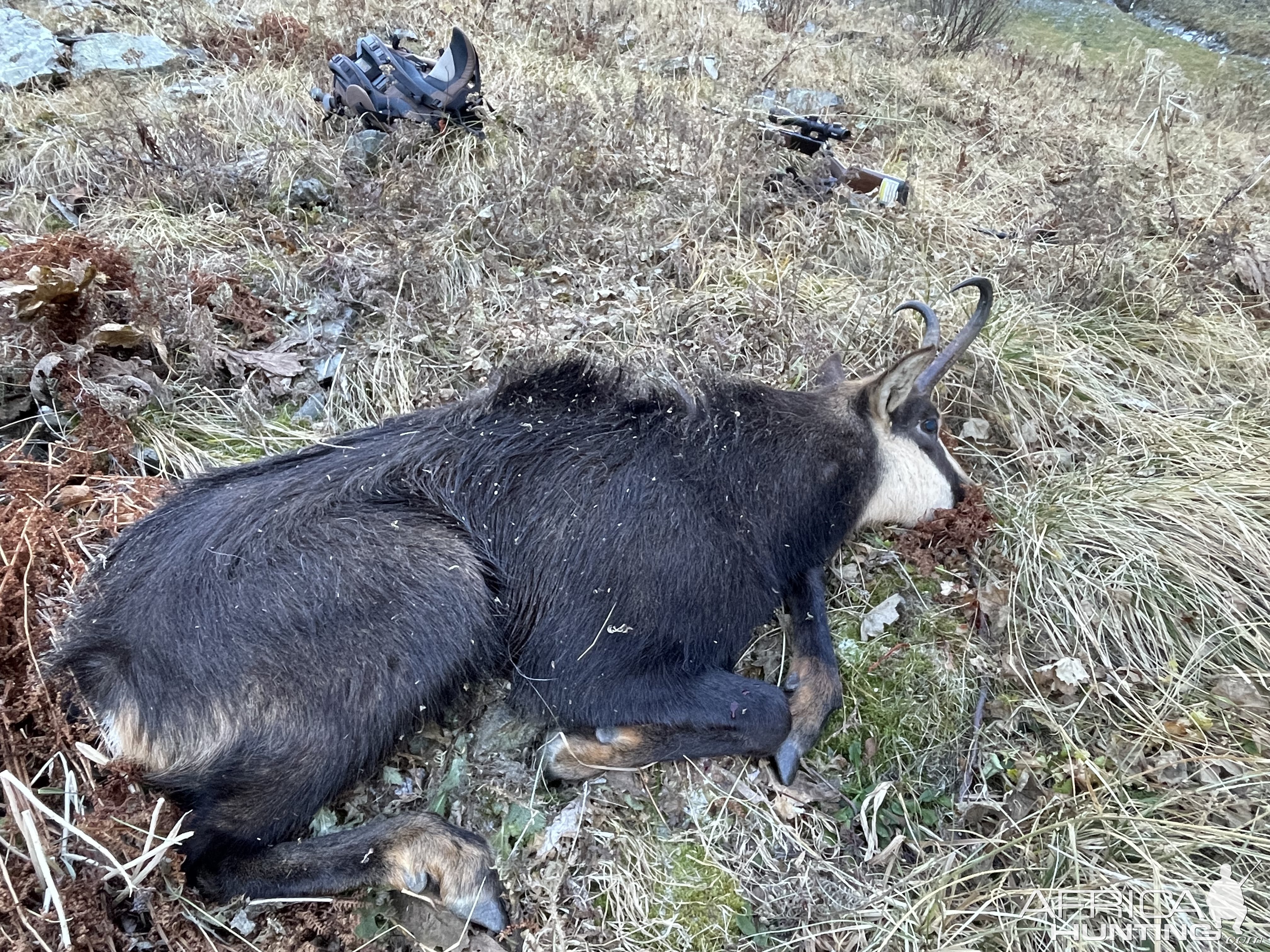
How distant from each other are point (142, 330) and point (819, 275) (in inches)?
164

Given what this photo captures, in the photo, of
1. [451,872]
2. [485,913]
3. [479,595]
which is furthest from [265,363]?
[485,913]

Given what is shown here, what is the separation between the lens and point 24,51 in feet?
21.8

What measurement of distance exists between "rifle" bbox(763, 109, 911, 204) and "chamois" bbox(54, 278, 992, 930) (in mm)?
2723

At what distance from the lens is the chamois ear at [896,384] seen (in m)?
3.21

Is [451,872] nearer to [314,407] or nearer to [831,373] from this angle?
[314,407]

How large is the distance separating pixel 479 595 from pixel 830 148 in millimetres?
5754

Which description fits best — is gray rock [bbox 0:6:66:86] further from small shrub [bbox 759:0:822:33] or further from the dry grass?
small shrub [bbox 759:0:822:33]

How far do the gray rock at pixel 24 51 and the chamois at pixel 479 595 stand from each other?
604 cm

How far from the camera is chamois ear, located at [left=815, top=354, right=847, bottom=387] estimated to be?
402 cm

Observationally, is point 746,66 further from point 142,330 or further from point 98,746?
point 98,746

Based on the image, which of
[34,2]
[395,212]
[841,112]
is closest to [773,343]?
[395,212]

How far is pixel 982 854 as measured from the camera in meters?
2.76

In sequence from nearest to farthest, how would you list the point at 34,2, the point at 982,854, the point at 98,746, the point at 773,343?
the point at 98,746, the point at 982,854, the point at 773,343, the point at 34,2

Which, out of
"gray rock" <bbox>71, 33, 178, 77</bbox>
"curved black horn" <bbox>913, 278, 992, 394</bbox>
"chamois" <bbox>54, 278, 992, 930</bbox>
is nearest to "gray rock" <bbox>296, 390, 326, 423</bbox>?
"chamois" <bbox>54, 278, 992, 930</bbox>
